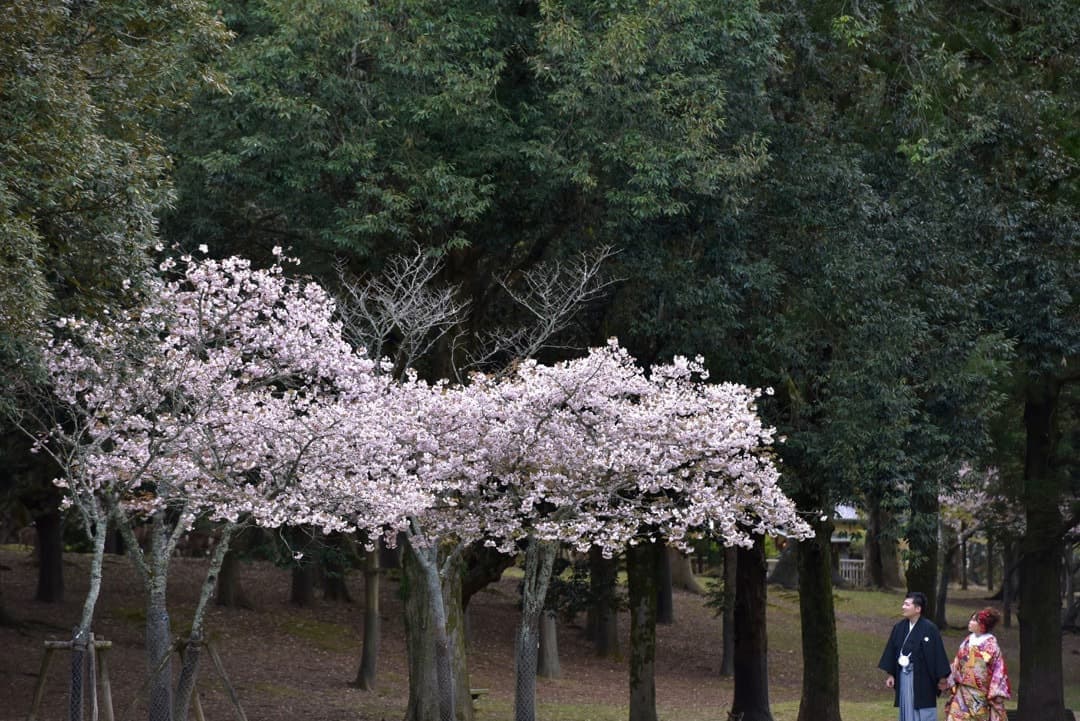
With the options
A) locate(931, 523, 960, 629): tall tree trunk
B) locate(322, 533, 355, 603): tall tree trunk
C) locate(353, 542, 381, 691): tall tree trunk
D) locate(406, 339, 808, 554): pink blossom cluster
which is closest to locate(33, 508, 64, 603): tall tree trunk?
locate(322, 533, 355, 603): tall tree trunk

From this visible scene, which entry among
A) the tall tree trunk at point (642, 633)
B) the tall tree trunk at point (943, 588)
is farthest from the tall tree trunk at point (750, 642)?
the tall tree trunk at point (943, 588)

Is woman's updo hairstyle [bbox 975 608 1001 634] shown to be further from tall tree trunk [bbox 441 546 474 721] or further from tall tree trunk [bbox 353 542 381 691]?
tall tree trunk [bbox 353 542 381 691]

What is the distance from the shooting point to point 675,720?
76.9 feet

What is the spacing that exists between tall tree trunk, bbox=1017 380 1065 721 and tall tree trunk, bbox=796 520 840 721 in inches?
161

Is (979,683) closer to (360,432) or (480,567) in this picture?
(360,432)

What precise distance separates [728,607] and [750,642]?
20.1 feet

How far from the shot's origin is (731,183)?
58.6 ft

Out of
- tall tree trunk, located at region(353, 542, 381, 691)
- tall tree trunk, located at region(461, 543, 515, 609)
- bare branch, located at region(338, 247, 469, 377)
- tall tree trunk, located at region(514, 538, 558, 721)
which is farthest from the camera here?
tall tree trunk, located at region(353, 542, 381, 691)

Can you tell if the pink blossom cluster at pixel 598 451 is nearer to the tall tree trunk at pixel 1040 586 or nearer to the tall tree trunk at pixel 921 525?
the tall tree trunk at pixel 921 525

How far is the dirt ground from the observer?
2209 centimetres

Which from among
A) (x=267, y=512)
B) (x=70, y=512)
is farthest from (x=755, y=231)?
(x=70, y=512)

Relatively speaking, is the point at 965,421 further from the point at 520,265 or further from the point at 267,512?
the point at 267,512

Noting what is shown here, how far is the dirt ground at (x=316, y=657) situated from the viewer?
22.1 metres

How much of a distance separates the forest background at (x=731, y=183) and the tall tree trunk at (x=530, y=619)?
Answer: 331cm
